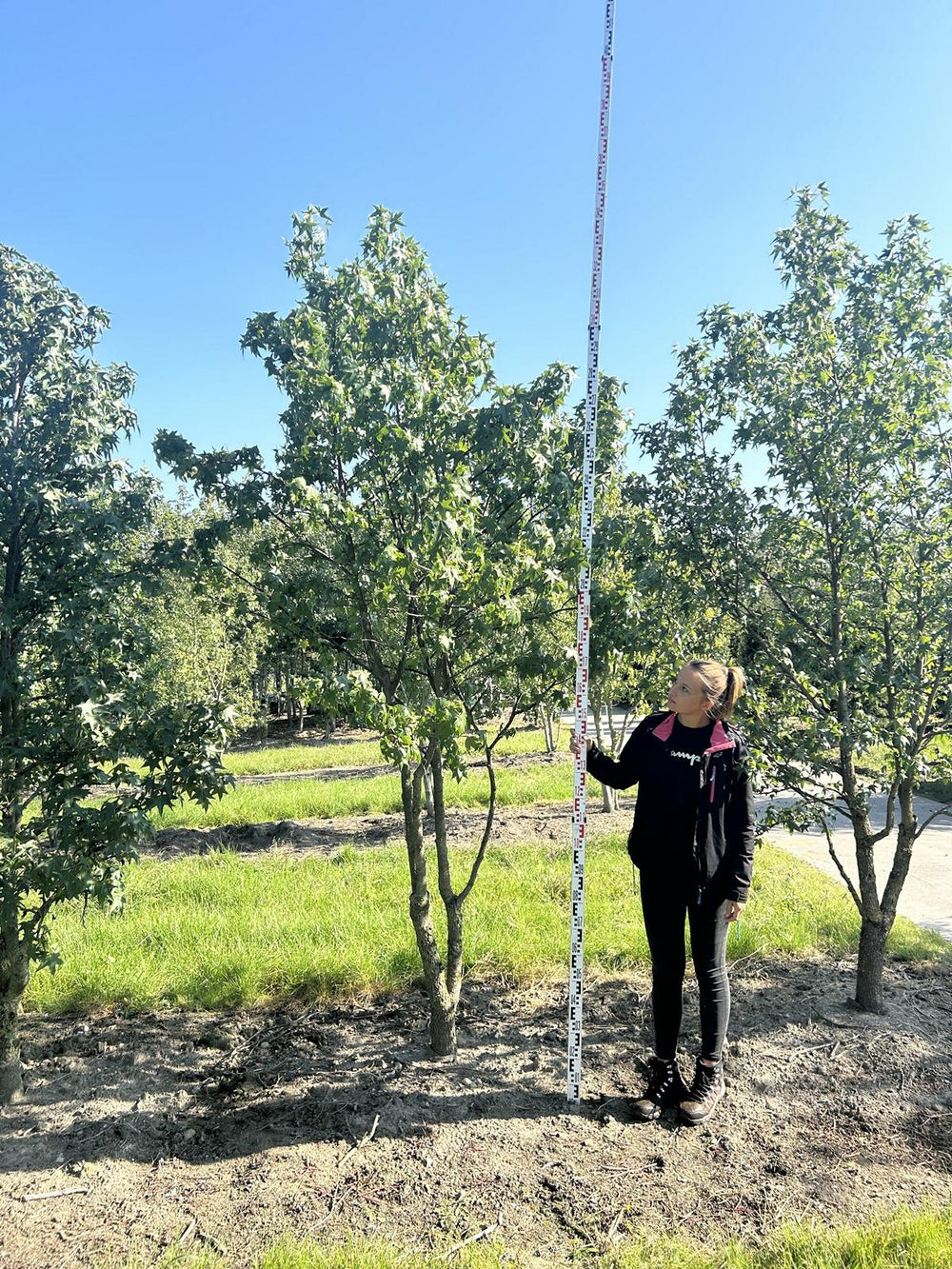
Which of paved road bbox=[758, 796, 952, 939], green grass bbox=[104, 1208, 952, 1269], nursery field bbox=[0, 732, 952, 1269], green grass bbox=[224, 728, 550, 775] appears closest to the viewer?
green grass bbox=[104, 1208, 952, 1269]

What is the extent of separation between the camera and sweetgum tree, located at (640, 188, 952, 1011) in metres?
4.09

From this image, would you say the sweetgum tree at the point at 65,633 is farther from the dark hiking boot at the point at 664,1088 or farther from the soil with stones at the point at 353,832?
the soil with stones at the point at 353,832

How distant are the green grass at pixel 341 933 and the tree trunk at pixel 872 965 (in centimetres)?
95

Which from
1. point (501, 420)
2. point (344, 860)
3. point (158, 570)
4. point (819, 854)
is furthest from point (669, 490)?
point (819, 854)

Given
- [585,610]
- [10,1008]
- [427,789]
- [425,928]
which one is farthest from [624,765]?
[427,789]

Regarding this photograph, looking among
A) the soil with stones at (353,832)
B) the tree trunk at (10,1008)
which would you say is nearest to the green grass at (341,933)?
the tree trunk at (10,1008)

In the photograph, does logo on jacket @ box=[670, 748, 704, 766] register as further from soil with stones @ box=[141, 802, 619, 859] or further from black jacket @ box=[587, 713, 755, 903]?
soil with stones @ box=[141, 802, 619, 859]

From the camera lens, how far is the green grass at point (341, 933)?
491 cm

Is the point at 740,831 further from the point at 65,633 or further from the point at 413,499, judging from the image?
the point at 65,633

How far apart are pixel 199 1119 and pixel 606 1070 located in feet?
6.83

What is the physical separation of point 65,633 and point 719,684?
118 inches

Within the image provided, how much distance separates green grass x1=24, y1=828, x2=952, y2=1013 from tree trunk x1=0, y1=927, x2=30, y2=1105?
1.14 meters

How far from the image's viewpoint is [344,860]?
8453 millimetres

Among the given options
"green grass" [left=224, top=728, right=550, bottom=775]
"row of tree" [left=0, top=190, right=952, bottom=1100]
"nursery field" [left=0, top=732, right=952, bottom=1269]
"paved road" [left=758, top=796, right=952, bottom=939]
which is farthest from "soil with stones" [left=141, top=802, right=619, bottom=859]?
"green grass" [left=224, top=728, right=550, bottom=775]
